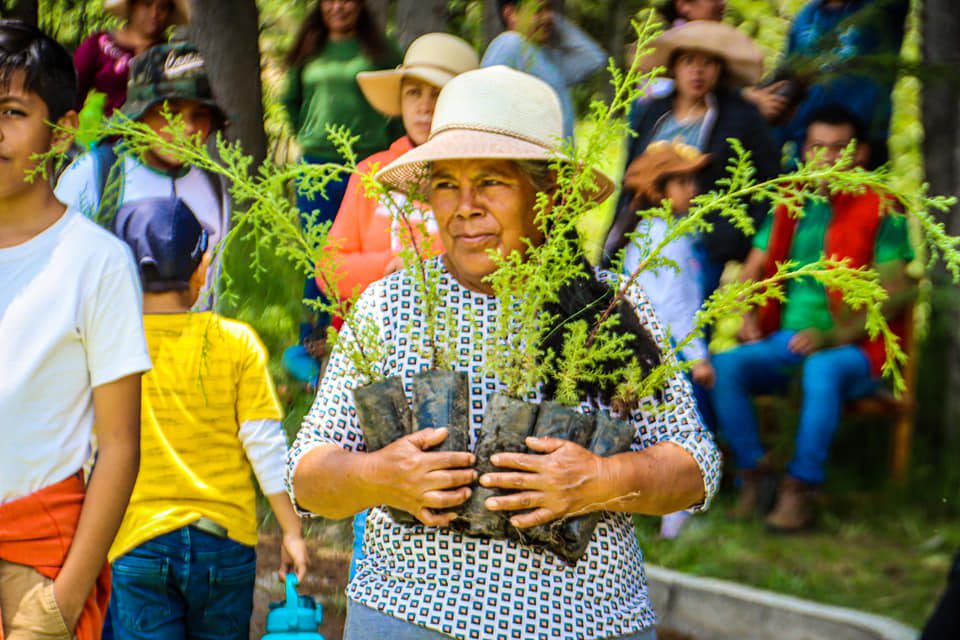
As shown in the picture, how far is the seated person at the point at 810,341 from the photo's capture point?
15.2ft

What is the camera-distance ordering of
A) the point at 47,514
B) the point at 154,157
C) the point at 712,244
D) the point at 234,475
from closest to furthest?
the point at 47,514 < the point at 234,475 < the point at 154,157 < the point at 712,244

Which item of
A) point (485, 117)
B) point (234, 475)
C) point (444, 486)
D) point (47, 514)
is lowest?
point (234, 475)

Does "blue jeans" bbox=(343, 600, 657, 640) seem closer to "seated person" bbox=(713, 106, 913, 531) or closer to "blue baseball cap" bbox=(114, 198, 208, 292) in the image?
"blue baseball cap" bbox=(114, 198, 208, 292)

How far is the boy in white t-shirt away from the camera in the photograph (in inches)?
92.3

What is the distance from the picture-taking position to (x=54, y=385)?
2400 mm

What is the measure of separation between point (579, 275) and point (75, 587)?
1.14 meters

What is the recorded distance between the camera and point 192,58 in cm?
481

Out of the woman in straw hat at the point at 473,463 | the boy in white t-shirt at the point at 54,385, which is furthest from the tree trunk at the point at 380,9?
the woman in straw hat at the point at 473,463

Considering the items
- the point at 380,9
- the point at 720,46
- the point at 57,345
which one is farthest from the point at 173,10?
the point at 57,345

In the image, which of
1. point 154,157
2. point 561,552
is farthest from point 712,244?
point 561,552

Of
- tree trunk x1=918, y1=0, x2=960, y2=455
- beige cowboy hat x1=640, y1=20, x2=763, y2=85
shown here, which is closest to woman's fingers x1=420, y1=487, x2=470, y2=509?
tree trunk x1=918, y1=0, x2=960, y2=455

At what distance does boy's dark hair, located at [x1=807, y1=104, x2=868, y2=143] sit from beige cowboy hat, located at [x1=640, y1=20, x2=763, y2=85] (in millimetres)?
297

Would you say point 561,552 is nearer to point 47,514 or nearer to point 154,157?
point 47,514

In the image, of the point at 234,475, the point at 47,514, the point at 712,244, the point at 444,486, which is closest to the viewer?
the point at 444,486
